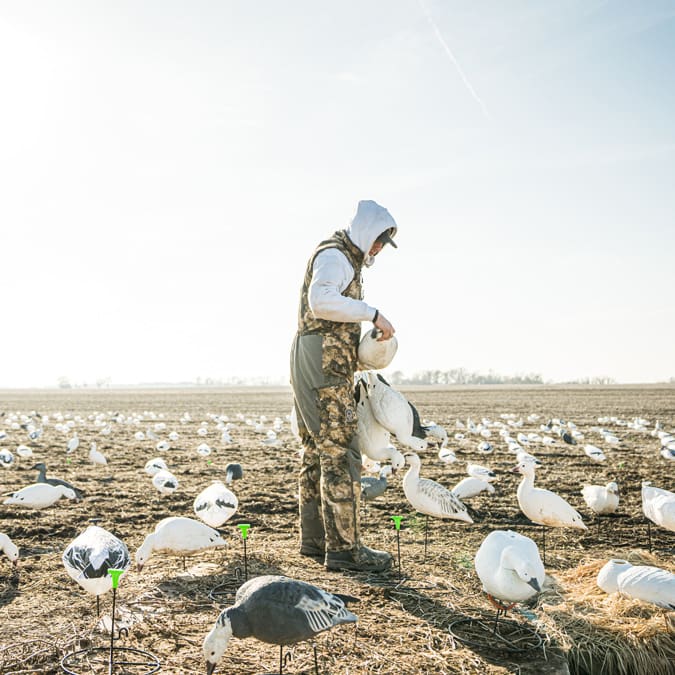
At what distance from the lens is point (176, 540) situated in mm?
5598

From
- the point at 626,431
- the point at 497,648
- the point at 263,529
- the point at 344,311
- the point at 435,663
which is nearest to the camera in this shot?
the point at 435,663

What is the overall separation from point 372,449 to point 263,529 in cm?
259

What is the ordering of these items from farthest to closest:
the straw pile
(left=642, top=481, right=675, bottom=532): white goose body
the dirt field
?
(left=642, top=481, right=675, bottom=532): white goose body, the straw pile, the dirt field

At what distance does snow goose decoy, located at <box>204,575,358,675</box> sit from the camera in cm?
331

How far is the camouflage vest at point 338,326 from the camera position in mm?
5227

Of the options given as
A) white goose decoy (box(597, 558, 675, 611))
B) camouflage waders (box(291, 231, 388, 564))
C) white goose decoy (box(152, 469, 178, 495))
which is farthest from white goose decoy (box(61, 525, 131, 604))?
white goose decoy (box(152, 469, 178, 495))

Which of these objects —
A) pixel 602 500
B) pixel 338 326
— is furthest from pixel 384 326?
pixel 602 500

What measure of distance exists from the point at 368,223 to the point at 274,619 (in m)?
3.11

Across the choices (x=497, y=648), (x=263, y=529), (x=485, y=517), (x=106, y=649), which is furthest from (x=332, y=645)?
(x=485, y=517)

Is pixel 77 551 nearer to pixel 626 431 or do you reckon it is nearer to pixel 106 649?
pixel 106 649

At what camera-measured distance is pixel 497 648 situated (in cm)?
397

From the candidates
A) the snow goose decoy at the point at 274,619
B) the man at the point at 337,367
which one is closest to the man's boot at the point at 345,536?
the man at the point at 337,367

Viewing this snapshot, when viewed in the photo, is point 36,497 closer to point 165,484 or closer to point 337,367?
point 165,484

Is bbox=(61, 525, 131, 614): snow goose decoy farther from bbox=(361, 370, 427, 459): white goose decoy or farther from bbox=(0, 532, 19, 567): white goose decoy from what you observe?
bbox=(361, 370, 427, 459): white goose decoy
